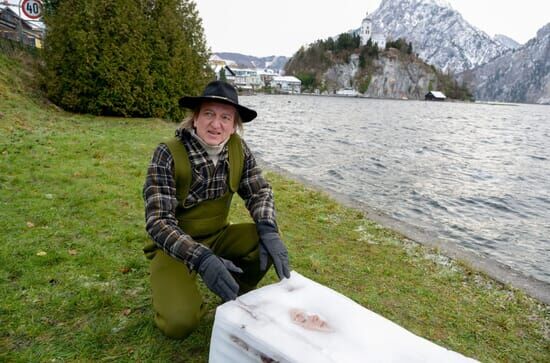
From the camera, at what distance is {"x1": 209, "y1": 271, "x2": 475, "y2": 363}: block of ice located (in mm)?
1944

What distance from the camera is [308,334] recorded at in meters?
2.07

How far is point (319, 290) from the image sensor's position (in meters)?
2.58

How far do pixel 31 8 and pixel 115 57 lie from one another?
5.18 metres

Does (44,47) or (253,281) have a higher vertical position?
(44,47)

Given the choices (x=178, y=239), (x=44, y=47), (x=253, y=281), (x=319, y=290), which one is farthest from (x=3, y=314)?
(x=44, y=47)

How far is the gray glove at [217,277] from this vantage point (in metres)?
2.58

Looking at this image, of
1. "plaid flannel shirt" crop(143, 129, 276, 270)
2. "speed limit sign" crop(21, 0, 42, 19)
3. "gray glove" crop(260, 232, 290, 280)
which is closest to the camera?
"plaid flannel shirt" crop(143, 129, 276, 270)

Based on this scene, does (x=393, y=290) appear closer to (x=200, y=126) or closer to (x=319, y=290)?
(x=319, y=290)

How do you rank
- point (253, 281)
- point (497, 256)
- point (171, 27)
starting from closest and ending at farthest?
point (253, 281) < point (497, 256) < point (171, 27)

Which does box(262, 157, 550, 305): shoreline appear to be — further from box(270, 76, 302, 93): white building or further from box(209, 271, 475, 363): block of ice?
box(270, 76, 302, 93): white building

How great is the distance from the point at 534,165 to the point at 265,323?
22.2 metres

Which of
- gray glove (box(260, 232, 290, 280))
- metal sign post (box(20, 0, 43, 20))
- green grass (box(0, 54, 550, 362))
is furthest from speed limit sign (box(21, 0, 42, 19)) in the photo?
gray glove (box(260, 232, 290, 280))

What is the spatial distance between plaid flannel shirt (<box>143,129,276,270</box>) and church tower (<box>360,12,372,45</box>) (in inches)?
7042

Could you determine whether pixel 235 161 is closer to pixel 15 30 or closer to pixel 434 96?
pixel 15 30
